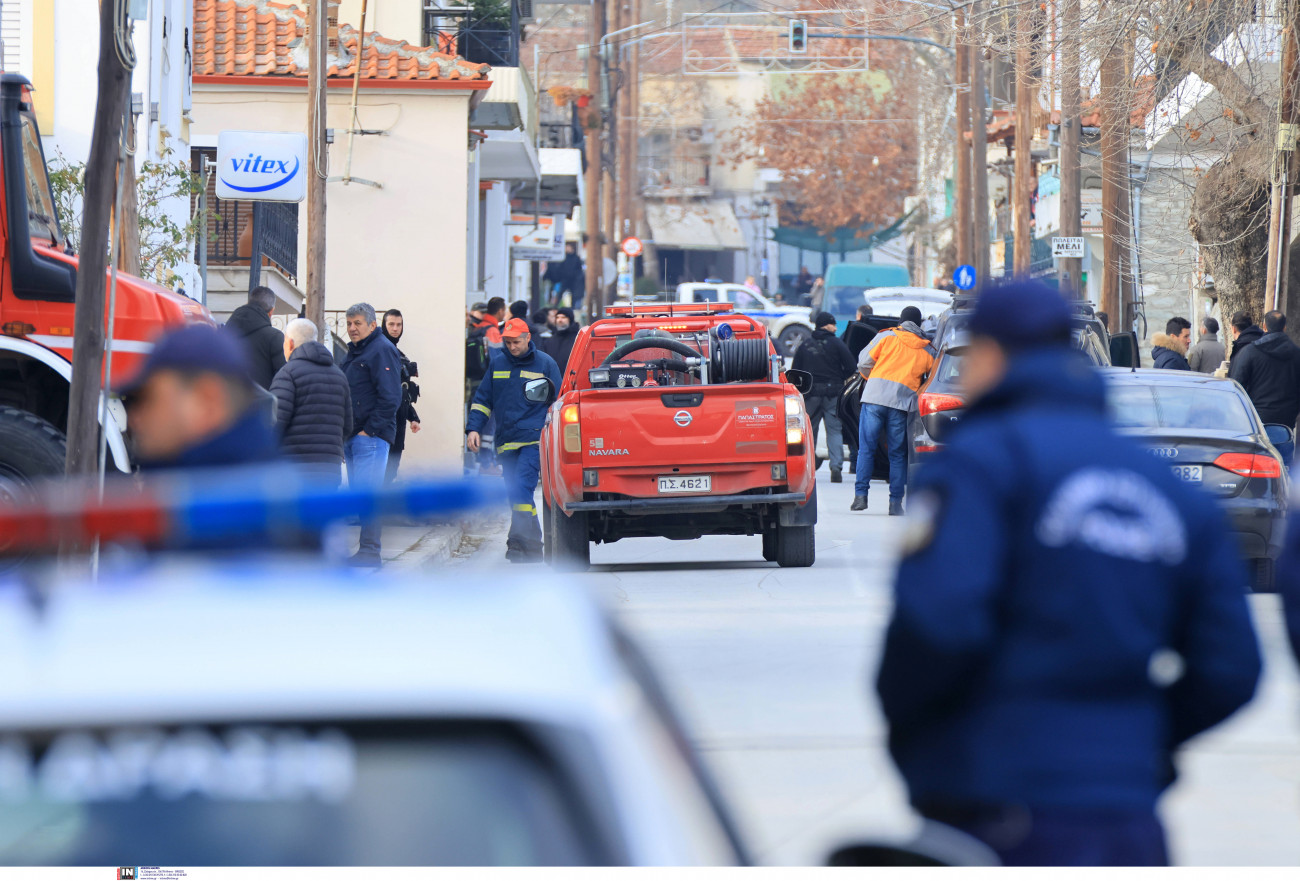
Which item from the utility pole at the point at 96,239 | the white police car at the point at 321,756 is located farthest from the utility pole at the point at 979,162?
the white police car at the point at 321,756

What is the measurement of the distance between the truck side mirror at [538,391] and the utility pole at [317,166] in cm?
485

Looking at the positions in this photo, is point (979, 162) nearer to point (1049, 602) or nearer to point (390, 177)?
point (390, 177)

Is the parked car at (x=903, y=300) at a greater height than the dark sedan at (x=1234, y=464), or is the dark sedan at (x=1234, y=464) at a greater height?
the parked car at (x=903, y=300)

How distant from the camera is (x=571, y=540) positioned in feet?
44.0

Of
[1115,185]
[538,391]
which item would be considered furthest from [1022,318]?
[1115,185]

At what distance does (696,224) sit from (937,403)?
6911 cm

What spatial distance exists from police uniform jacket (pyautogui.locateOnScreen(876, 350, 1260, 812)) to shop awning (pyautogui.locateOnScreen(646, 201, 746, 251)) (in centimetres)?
8063

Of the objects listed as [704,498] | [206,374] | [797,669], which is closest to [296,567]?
[206,374]

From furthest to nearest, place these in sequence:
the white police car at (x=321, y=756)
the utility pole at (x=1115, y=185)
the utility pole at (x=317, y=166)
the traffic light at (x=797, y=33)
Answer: the traffic light at (x=797, y=33)
the utility pole at (x=1115, y=185)
the utility pole at (x=317, y=166)
the white police car at (x=321, y=756)

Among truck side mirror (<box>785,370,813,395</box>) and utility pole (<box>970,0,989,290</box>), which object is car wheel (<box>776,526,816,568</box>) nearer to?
truck side mirror (<box>785,370,813,395</box>)

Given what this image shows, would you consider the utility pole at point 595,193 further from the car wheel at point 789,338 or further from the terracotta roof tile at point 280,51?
the terracotta roof tile at point 280,51

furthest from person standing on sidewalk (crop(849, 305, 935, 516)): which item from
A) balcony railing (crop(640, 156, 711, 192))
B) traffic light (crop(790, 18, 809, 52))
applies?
balcony railing (crop(640, 156, 711, 192))

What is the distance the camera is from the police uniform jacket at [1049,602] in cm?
303

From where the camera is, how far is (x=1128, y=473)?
308 cm
